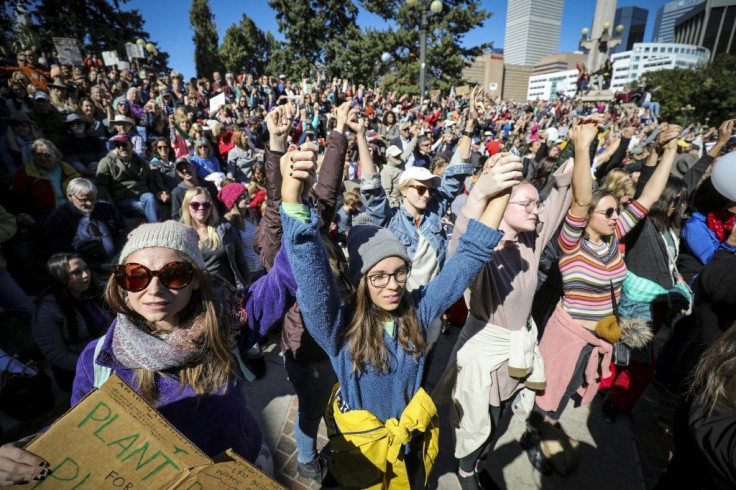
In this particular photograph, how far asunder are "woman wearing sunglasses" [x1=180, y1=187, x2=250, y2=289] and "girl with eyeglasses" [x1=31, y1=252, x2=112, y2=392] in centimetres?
88

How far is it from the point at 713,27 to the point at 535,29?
101 meters

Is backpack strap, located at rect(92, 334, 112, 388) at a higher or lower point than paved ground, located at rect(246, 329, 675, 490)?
higher

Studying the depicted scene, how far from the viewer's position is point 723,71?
132 ft

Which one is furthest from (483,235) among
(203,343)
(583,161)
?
(203,343)

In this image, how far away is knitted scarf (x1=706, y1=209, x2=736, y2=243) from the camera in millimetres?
3207

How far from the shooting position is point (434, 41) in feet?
90.4

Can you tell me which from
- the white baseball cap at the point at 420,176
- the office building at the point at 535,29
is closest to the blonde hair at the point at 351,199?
the white baseball cap at the point at 420,176

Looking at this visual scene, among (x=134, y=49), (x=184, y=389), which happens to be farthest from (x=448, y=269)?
(x=134, y=49)

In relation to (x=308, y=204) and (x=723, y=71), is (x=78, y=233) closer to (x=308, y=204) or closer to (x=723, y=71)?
(x=308, y=204)

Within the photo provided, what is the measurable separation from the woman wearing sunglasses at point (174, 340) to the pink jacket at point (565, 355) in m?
2.14

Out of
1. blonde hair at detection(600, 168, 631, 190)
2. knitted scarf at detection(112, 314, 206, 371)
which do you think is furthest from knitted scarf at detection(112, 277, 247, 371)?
blonde hair at detection(600, 168, 631, 190)

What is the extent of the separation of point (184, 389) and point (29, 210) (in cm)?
478

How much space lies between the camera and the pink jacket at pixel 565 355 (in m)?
2.47

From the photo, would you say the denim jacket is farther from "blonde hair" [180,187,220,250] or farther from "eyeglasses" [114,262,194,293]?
"eyeglasses" [114,262,194,293]
